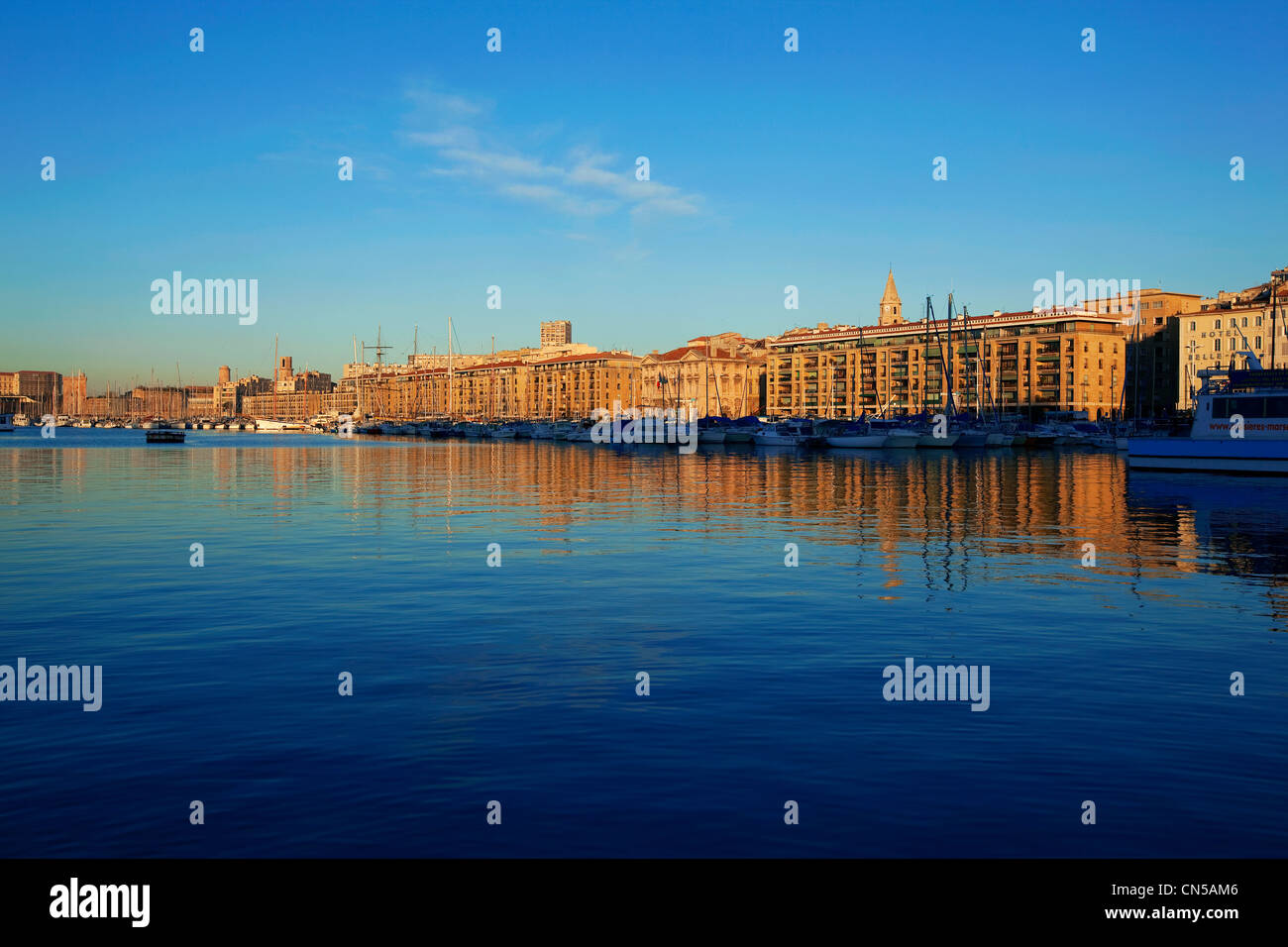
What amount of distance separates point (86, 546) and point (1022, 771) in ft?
84.4

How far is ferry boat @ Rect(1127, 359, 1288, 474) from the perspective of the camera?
5850cm

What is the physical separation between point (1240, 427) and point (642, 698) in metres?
58.2

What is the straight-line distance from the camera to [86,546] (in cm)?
2838

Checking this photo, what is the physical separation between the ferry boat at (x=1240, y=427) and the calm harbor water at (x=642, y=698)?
99.7 feet

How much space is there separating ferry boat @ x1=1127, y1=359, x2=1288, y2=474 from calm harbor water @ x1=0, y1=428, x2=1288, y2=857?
99.7 feet

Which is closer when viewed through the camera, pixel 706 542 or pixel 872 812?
pixel 872 812

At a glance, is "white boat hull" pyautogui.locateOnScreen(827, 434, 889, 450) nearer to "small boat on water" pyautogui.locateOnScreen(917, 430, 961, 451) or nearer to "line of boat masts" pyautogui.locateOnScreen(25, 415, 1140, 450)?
"line of boat masts" pyautogui.locateOnScreen(25, 415, 1140, 450)

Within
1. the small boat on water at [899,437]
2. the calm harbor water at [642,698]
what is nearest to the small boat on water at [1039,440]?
the small boat on water at [899,437]

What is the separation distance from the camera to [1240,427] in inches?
2376

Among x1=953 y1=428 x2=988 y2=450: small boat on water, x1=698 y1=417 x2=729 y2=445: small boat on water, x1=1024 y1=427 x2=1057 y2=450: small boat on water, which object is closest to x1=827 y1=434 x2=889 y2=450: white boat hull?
x1=953 y1=428 x2=988 y2=450: small boat on water

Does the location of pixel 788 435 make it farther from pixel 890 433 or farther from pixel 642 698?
pixel 642 698

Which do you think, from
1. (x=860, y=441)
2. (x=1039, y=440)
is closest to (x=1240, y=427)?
(x=860, y=441)
